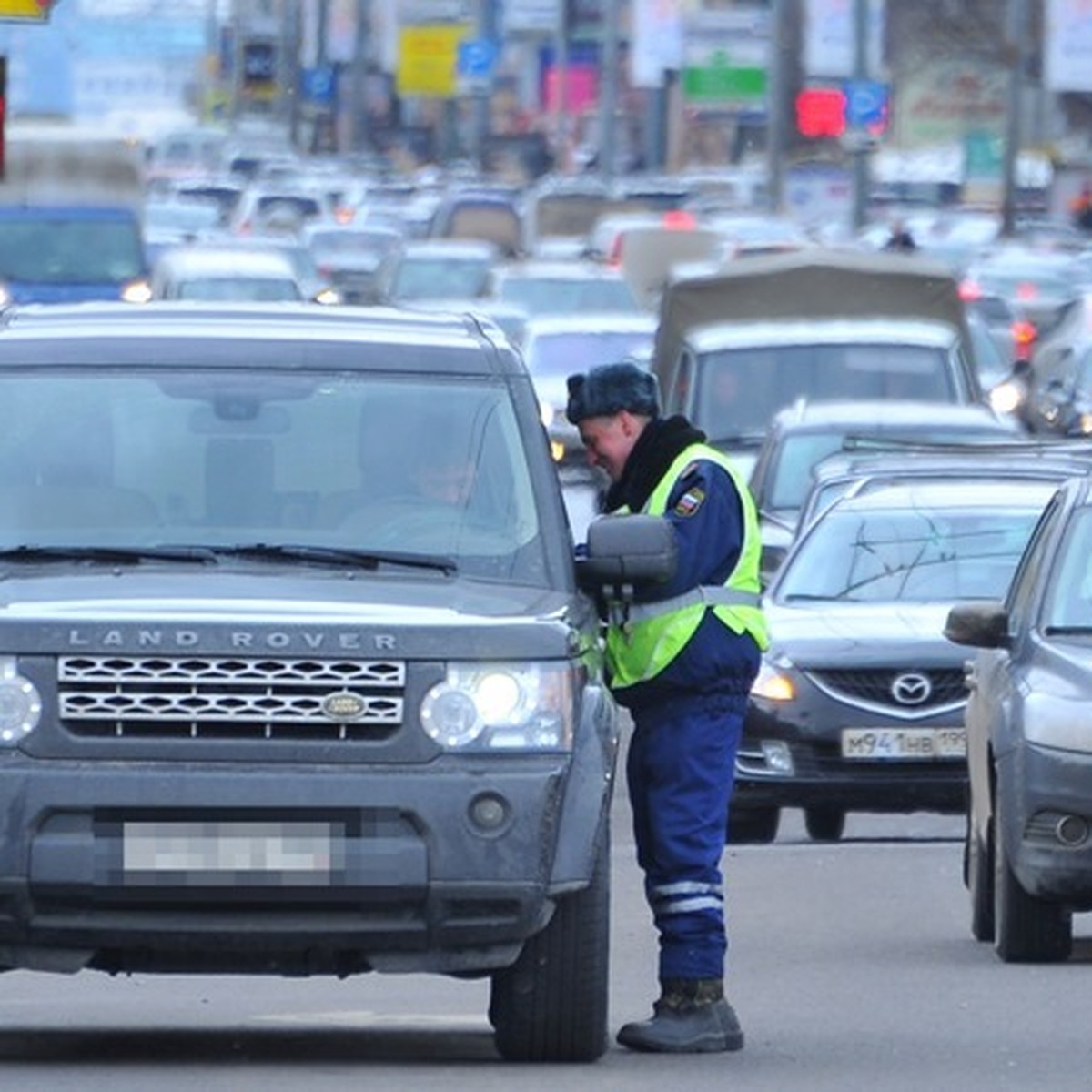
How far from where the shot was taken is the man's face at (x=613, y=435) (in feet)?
33.2

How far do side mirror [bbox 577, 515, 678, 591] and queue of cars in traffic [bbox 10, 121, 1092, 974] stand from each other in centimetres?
19

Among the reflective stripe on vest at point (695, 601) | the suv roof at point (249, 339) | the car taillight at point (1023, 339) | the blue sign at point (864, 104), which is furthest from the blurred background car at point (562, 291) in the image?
the reflective stripe on vest at point (695, 601)

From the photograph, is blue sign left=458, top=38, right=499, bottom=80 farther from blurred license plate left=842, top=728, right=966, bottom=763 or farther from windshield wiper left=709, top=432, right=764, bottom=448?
blurred license plate left=842, top=728, right=966, bottom=763

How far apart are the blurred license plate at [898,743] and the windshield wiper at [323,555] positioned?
23.0 feet

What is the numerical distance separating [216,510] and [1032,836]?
3.06 m

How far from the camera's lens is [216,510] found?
9852 mm

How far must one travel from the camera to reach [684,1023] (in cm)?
1009

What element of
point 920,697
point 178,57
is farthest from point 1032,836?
point 178,57

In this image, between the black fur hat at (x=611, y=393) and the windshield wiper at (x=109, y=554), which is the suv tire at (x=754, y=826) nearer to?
the black fur hat at (x=611, y=393)

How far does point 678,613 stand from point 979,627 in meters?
2.74

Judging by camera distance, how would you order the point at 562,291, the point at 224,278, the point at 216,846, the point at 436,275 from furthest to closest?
the point at 436,275 → the point at 562,291 → the point at 224,278 → the point at 216,846

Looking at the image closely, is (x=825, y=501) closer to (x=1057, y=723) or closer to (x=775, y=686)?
(x=775, y=686)

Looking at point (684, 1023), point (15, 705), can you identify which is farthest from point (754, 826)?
point (15, 705)

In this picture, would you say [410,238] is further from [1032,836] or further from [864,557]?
[1032,836]
